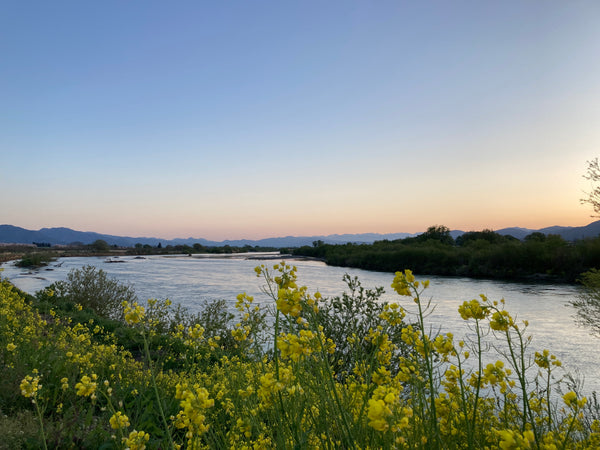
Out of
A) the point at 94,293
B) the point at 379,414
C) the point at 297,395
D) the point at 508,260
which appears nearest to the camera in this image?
the point at 379,414

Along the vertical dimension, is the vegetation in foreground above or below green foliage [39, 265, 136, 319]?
above

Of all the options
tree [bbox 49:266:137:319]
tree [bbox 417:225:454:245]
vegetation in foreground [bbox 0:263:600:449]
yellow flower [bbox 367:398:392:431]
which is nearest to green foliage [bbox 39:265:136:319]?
tree [bbox 49:266:137:319]

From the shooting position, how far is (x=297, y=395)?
54.8 inches

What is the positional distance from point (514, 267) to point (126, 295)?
24.3 metres

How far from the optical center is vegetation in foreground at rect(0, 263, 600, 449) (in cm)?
122

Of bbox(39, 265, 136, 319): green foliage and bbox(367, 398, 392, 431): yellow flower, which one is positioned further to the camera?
bbox(39, 265, 136, 319): green foliage

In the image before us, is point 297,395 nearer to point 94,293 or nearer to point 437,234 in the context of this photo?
point 94,293

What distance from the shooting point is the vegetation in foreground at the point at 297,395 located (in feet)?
4.00

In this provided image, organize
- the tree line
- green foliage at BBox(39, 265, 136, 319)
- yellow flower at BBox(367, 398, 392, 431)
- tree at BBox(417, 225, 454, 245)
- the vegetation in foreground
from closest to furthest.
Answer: yellow flower at BBox(367, 398, 392, 431) < the vegetation in foreground < green foliage at BBox(39, 265, 136, 319) < the tree line < tree at BBox(417, 225, 454, 245)

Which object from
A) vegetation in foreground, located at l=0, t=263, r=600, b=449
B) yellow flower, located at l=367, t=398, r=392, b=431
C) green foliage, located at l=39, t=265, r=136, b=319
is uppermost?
yellow flower, located at l=367, t=398, r=392, b=431

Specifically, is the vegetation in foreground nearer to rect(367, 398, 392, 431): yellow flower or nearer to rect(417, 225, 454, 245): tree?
rect(367, 398, 392, 431): yellow flower

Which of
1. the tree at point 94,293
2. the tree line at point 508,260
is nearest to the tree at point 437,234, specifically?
the tree line at point 508,260

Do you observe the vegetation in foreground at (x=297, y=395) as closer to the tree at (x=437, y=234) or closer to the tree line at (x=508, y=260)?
the tree line at (x=508, y=260)

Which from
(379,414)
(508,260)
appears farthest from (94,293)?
(508,260)
